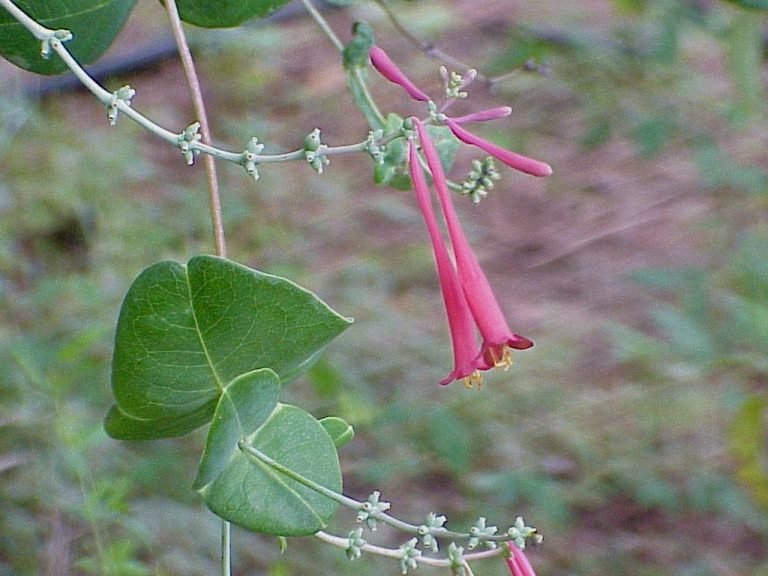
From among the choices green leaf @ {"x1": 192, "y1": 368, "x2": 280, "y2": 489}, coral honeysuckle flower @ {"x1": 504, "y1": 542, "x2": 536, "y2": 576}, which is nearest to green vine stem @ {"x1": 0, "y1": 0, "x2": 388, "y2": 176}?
green leaf @ {"x1": 192, "y1": 368, "x2": 280, "y2": 489}

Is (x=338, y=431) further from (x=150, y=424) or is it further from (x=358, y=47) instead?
(x=358, y=47)

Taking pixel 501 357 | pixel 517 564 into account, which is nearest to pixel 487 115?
pixel 501 357

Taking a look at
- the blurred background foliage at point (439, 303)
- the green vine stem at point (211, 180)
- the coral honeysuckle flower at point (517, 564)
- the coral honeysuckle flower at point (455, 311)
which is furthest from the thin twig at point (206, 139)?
the blurred background foliage at point (439, 303)

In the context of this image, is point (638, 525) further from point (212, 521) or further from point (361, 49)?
point (361, 49)

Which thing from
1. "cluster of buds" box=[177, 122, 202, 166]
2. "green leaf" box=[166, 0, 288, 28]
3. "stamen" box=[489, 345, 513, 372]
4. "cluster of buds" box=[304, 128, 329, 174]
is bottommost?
"stamen" box=[489, 345, 513, 372]

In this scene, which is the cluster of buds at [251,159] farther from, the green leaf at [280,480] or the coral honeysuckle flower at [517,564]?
the coral honeysuckle flower at [517,564]

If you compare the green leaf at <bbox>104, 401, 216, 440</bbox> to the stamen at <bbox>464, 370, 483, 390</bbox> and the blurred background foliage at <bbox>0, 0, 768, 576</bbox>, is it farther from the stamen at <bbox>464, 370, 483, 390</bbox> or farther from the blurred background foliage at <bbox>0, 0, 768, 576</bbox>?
the blurred background foliage at <bbox>0, 0, 768, 576</bbox>
